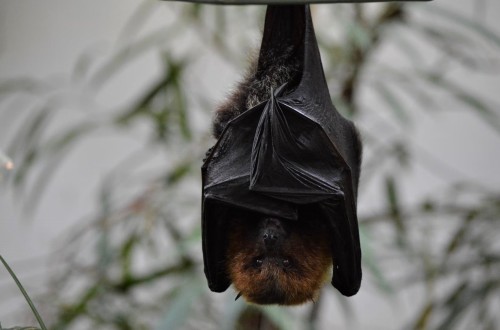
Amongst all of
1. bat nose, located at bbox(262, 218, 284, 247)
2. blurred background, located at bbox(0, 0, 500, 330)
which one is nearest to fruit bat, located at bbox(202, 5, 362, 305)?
bat nose, located at bbox(262, 218, 284, 247)

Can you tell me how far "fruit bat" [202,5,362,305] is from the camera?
1146 millimetres

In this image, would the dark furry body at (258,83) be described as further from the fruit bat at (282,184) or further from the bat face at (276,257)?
the bat face at (276,257)

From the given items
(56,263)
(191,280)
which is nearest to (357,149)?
(191,280)

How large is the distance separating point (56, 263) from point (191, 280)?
1.57 feet

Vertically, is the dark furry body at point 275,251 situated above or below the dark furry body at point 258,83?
below

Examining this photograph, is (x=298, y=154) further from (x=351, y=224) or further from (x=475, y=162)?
(x=475, y=162)

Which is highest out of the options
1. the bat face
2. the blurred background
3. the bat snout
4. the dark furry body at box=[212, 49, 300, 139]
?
the dark furry body at box=[212, 49, 300, 139]

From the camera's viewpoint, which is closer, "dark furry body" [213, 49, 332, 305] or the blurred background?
"dark furry body" [213, 49, 332, 305]

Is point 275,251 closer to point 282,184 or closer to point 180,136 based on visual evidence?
point 282,184

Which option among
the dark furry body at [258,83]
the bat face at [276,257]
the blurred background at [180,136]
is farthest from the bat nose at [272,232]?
the blurred background at [180,136]

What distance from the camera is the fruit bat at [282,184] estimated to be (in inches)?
45.1

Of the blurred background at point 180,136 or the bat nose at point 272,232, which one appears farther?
the blurred background at point 180,136

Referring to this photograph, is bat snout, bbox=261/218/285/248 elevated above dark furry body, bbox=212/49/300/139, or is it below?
below

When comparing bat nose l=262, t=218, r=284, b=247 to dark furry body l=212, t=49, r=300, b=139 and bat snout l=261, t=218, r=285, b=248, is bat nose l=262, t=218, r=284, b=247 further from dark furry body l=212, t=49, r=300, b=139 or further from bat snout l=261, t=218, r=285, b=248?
dark furry body l=212, t=49, r=300, b=139
